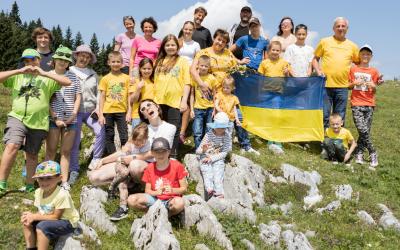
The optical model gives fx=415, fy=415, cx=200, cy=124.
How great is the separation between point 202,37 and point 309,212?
21.0 ft

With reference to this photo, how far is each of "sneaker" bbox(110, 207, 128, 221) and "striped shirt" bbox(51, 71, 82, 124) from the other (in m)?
2.77

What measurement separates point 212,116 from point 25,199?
496 cm

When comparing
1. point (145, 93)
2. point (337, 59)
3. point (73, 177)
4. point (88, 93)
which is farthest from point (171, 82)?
point (337, 59)

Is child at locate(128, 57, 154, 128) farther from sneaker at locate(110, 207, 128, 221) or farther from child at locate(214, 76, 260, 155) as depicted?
sneaker at locate(110, 207, 128, 221)

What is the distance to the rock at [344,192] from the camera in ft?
35.7

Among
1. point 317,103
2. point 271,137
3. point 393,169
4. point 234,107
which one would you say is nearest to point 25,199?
point 234,107

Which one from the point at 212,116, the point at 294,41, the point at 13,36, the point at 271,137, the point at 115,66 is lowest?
the point at 271,137

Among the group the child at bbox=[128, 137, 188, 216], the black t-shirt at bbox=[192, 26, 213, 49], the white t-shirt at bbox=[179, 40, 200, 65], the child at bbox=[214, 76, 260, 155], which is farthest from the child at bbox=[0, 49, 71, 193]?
the black t-shirt at bbox=[192, 26, 213, 49]

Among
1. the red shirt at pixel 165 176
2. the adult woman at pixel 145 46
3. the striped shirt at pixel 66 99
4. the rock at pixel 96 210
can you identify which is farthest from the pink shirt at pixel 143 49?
the red shirt at pixel 165 176

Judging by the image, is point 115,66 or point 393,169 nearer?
point 115,66

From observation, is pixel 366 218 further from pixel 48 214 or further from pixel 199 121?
pixel 48 214

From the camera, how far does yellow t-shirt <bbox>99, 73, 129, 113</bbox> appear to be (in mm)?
10656

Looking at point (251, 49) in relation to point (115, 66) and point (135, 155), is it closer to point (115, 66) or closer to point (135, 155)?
point (115, 66)

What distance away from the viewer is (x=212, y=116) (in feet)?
36.2
